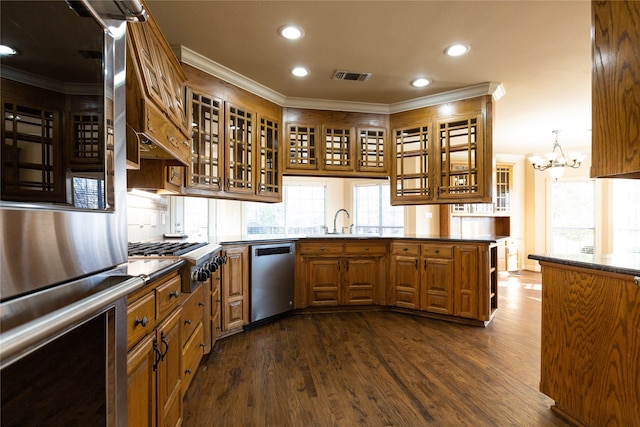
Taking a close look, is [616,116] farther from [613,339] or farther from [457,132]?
[457,132]

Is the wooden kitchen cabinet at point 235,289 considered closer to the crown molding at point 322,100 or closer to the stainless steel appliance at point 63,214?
the crown molding at point 322,100

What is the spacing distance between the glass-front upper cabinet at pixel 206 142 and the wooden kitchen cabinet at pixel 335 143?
0.89 m

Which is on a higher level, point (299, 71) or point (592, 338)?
point (299, 71)

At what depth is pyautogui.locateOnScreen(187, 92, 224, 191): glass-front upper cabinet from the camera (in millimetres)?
2955

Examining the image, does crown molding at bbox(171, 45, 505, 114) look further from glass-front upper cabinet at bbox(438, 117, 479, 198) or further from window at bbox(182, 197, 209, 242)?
window at bbox(182, 197, 209, 242)

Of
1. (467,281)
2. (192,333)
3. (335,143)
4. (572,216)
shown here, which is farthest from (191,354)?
(572,216)

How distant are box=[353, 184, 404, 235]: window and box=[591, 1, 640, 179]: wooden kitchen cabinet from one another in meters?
5.29

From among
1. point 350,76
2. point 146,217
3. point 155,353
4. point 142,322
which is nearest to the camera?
point 142,322

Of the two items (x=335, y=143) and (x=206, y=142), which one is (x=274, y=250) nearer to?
(x=206, y=142)

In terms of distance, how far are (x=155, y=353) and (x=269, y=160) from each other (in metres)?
2.69

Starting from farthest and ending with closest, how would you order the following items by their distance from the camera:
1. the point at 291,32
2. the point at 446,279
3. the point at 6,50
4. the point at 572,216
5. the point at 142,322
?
the point at 572,216
the point at 446,279
the point at 291,32
the point at 142,322
the point at 6,50

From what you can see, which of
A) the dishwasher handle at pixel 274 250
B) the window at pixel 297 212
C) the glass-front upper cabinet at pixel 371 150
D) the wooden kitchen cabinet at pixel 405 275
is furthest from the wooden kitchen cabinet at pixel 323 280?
the window at pixel 297 212

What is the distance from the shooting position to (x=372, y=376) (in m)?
2.28

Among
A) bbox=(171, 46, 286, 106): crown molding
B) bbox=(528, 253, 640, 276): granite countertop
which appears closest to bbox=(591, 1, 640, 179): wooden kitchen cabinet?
bbox=(528, 253, 640, 276): granite countertop
